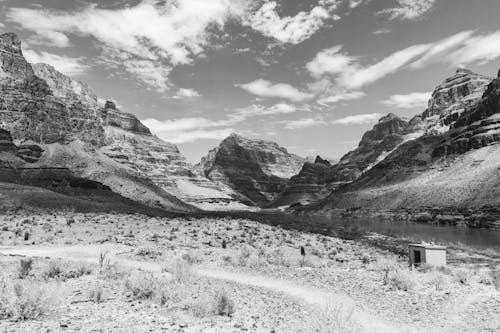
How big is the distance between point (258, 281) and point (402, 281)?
5978 mm

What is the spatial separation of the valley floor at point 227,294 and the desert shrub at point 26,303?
28 millimetres

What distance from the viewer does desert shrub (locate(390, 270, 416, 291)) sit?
16.3 metres

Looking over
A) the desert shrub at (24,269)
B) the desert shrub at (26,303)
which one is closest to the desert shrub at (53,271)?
the desert shrub at (24,269)

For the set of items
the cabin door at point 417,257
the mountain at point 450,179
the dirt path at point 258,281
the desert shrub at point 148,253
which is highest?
the mountain at point 450,179

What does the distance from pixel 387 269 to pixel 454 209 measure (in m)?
97.1

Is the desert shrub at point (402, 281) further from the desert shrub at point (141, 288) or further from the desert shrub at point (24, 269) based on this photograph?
the desert shrub at point (24, 269)

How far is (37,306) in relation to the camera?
10.4 meters

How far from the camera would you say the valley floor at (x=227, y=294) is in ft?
34.8

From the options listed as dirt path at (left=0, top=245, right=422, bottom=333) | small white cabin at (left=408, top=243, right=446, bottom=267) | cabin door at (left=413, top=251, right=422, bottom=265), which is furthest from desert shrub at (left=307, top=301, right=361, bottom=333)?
cabin door at (left=413, top=251, right=422, bottom=265)

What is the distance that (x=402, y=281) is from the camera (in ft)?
54.0

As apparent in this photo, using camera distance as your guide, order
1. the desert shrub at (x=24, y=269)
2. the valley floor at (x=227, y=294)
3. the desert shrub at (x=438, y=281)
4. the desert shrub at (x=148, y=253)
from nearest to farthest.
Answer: the valley floor at (x=227, y=294) < the desert shrub at (x=24, y=269) < the desert shrub at (x=438, y=281) < the desert shrub at (x=148, y=253)

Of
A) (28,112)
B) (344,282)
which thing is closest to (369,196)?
(28,112)

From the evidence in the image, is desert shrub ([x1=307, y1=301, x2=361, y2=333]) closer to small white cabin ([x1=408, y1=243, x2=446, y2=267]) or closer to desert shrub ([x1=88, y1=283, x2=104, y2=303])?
desert shrub ([x1=88, y1=283, x2=104, y2=303])

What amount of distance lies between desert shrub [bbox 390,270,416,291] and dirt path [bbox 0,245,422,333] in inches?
112
